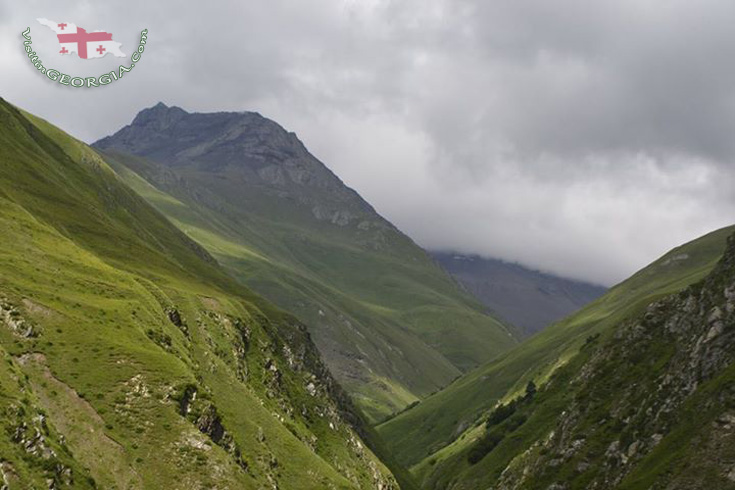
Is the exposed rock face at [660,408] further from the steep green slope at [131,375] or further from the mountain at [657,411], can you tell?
the steep green slope at [131,375]

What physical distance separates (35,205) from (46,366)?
74.0 metres

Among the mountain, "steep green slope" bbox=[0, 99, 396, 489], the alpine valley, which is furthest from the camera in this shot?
"steep green slope" bbox=[0, 99, 396, 489]

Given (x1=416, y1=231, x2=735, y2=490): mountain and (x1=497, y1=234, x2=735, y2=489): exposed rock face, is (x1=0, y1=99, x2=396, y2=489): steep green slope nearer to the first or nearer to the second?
(x1=416, y1=231, x2=735, y2=490): mountain

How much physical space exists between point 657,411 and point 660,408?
584 millimetres

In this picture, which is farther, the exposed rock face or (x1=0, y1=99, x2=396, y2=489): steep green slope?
(x1=0, y1=99, x2=396, y2=489): steep green slope

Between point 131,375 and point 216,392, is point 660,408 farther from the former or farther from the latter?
point 216,392

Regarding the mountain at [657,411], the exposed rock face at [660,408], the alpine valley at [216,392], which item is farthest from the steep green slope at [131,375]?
the exposed rock face at [660,408]

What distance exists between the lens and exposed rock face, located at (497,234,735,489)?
2530 inches

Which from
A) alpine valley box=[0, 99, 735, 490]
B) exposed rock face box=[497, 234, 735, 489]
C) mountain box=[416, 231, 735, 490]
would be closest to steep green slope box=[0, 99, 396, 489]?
alpine valley box=[0, 99, 735, 490]

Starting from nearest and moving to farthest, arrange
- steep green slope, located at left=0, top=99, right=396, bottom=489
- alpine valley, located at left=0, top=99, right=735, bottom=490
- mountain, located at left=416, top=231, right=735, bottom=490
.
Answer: mountain, located at left=416, top=231, right=735, bottom=490 → alpine valley, located at left=0, top=99, right=735, bottom=490 → steep green slope, located at left=0, top=99, right=396, bottom=489

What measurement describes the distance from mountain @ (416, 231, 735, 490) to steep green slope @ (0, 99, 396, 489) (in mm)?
39771

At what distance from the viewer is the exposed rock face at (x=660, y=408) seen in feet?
211

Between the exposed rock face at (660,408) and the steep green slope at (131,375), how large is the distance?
4014 centimetres

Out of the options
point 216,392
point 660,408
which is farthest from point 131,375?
point 660,408
